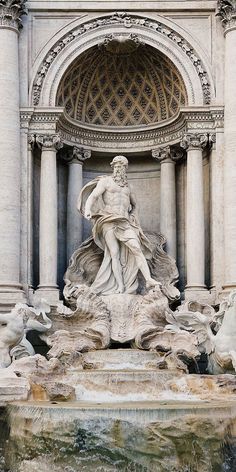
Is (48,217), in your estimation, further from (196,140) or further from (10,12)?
(10,12)

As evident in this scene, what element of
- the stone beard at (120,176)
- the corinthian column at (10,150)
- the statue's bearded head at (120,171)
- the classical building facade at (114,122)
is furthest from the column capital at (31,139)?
the stone beard at (120,176)

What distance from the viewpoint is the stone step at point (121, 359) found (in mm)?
17500

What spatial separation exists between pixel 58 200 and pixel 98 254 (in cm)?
218

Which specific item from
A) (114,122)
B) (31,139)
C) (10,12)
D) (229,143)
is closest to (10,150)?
(31,139)

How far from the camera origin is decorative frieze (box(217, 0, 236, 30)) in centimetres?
2108

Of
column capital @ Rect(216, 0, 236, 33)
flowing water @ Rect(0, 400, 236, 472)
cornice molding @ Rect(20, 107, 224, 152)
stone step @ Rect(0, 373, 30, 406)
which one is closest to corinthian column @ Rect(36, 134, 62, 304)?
cornice molding @ Rect(20, 107, 224, 152)

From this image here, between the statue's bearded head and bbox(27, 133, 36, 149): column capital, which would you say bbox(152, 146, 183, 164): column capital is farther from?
bbox(27, 133, 36, 149): column capital

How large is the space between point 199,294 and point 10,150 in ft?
18.9

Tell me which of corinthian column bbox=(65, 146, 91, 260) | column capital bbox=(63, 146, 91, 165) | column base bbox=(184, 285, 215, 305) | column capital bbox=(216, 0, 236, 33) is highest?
column capital bbox=(216, 0, 236, 33)

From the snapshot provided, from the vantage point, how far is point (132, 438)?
1300 centimetres

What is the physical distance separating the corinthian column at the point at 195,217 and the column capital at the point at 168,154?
98cm

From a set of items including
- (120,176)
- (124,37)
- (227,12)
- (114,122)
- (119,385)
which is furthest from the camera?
(114,122)

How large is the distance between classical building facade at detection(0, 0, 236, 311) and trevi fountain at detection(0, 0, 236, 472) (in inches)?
1.4

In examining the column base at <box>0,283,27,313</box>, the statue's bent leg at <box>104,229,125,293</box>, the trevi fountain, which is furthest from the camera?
the statue's bent leg at <box>104,229,125,293</box>
